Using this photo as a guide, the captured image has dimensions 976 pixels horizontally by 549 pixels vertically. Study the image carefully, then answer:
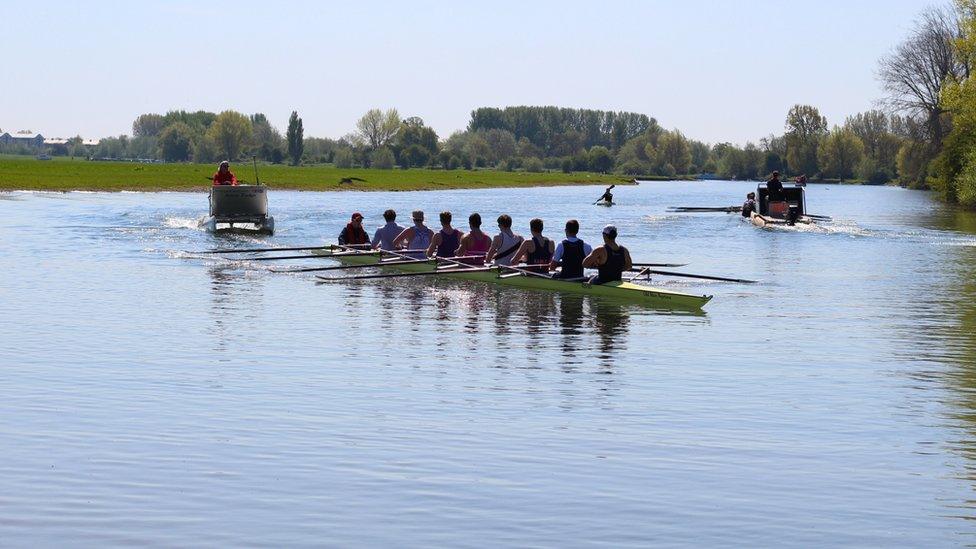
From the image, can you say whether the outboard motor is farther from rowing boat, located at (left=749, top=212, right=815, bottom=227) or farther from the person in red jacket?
the person in red jacket

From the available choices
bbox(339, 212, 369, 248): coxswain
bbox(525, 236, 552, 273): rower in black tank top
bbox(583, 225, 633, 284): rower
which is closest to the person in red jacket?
bbox(339, 212, 369, 248): coxswain

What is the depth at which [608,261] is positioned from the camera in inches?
902

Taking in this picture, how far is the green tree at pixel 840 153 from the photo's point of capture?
182m

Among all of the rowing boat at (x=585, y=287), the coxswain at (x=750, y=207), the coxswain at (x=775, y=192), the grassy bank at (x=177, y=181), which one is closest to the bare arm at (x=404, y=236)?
the rowing boat at (x=585, y=287)

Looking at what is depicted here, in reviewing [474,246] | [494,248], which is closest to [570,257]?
[494,248]

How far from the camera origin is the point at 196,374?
49.4 ft

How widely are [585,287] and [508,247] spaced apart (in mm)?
3021

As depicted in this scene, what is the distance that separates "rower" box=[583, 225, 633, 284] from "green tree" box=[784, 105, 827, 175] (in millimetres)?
165512

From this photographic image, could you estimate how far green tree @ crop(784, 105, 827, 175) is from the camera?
184625mm

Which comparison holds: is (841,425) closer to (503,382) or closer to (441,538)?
(503,382)

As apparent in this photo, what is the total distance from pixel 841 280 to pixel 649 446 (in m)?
19.3

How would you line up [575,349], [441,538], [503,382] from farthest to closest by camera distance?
[575,349] → [503,382] → [441,538]

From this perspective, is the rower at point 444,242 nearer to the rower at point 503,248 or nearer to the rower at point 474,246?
the rower at point 474,246

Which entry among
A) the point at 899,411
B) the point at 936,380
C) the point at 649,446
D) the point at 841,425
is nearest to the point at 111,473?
the point at 649,446
